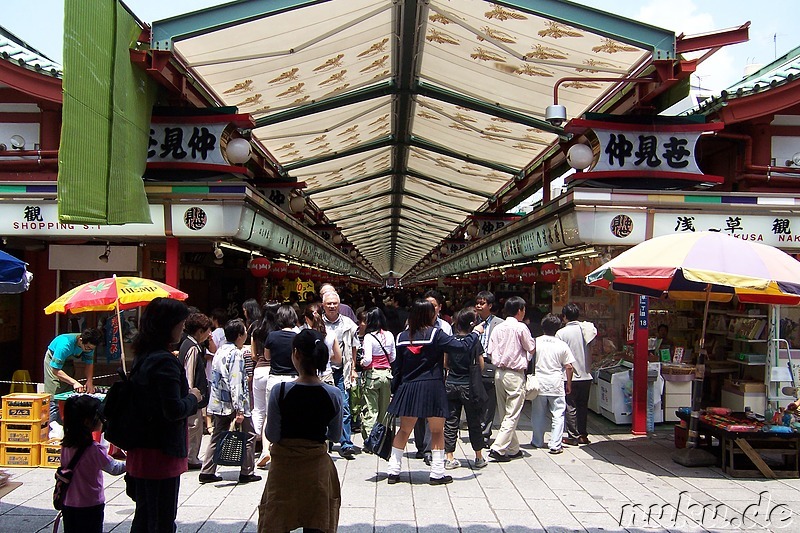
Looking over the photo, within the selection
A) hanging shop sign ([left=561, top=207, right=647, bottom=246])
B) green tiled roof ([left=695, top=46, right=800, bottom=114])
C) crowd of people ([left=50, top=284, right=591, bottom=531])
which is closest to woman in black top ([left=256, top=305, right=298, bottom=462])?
crowd of people ([left=50, top=284, right=591, bottom=531])

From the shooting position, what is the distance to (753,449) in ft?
25.7

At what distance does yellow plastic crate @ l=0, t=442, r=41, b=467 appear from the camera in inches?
304

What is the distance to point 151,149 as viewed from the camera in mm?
9672

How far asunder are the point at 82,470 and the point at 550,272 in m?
11.2

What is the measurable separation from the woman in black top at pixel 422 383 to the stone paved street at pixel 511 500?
32cm

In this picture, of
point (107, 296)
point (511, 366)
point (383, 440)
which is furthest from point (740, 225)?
point (107, 296)

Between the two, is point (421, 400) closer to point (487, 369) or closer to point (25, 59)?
point (487, 369)

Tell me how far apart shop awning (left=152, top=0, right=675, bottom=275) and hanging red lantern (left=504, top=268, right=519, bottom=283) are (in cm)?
318

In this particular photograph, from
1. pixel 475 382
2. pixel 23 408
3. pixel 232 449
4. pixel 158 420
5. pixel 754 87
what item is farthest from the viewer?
pixel 754 87

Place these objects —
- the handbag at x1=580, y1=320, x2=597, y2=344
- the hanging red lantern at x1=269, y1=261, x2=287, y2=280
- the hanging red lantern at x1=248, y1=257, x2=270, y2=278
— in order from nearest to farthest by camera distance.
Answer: the handbag at x1=580, y1=320, x2=597, y2=344, the hanging red lantern at x1=248, y1=257, x2=270, y2=278, the hanging red lantern at x1=269, y1=261, x2=287, y2=280

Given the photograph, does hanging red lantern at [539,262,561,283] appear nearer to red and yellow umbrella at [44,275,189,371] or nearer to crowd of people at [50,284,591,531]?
crowd of people at [50,284,591,531]

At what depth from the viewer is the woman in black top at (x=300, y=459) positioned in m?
4.43

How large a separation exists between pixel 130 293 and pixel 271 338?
1.70 meters

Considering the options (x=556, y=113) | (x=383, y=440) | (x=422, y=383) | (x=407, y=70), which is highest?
(x=407, y=70)
